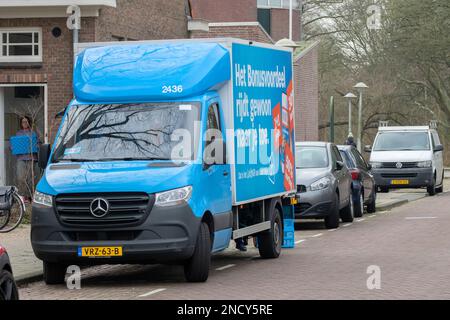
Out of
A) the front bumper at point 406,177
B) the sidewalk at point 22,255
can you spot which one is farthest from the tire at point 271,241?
the front bumper at point 406,177

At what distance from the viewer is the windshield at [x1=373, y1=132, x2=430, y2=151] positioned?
121 feet

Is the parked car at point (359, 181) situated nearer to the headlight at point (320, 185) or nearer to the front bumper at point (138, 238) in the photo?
the headlight at point (320, 185)

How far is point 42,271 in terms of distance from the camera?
576 inches

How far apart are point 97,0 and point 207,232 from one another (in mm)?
13650

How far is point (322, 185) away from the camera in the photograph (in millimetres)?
22375

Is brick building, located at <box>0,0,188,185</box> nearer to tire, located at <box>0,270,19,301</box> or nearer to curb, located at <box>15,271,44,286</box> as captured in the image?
curb, located at <box>15,271,44,286</box>

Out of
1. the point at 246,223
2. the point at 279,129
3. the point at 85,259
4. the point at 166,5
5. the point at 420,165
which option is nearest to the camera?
the point at 85,259

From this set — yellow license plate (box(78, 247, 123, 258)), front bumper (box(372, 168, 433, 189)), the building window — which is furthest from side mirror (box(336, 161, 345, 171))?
the building window

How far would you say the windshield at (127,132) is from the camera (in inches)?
550

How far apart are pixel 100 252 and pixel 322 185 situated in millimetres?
9750

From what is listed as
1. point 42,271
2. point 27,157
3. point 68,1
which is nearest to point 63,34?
point 68,1

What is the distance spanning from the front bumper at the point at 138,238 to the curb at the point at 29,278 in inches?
25.6

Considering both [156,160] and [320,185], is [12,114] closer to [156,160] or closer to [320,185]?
[320,185]

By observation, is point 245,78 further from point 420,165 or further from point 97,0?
point 420,165
